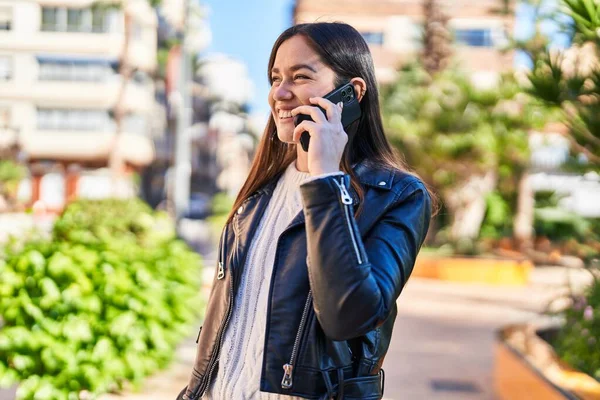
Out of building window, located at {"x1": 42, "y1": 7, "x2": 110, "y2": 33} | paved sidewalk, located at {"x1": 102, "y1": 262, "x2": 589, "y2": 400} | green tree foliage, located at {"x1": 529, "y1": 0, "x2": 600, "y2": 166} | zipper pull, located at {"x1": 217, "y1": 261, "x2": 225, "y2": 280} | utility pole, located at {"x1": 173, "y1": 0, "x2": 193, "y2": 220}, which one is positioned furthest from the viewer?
building window, located at {"x1": 42, "y1": 7, "x2": 110, "y2": 33}

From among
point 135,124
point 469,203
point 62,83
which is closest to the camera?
point 469,203

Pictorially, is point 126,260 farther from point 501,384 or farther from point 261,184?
point 261,184

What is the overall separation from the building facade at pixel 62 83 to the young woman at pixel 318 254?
4881 cm

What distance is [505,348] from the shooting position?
309 inches

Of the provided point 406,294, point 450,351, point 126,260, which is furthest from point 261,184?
point 406,294

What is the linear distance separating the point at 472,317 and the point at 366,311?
41.7 feet

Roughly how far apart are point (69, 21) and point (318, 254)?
5182 cm

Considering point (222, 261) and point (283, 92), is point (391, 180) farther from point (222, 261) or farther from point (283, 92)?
point (222, 261)

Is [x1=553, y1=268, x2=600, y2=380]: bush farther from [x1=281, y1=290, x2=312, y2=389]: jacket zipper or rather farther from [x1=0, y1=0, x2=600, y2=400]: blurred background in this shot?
[x1=281, y1=290, x2=312, y2=389]: jacket zipper

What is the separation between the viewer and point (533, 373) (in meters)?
6.50

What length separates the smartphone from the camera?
179cm

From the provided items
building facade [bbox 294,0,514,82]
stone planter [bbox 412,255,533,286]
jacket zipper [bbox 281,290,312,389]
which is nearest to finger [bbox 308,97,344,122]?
jacket zipper [bbox 281,290,312,389]

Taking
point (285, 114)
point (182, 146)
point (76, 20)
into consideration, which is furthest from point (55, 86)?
point (285, 114)

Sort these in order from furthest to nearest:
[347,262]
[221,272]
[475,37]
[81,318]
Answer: [475,37] < [81,318] < [221,272] < [347,262]
